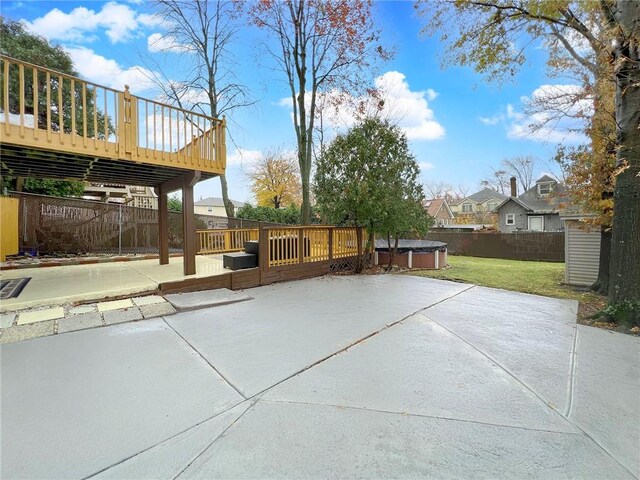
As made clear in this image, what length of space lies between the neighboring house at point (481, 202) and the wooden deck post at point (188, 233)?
41.5 m

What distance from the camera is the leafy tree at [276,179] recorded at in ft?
92.2

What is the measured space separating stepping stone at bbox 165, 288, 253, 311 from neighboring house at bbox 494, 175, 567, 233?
27446 millimetres

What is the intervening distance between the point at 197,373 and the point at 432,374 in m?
2.14

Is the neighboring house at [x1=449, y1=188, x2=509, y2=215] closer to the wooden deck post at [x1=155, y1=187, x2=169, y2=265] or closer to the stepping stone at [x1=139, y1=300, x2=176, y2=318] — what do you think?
the wooden deck post at [x1=155, y1=187, x2=169, y2=265]

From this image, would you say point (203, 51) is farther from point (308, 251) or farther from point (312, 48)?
point (308, 251)

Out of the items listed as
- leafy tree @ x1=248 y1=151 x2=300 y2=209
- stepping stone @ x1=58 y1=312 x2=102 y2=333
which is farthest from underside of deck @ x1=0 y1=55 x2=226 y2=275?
leafy tree @ x1=248 y1=151 x2=300 y2=209

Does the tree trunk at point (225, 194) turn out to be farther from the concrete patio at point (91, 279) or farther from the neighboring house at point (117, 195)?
the neighboring house at point (117, 195)

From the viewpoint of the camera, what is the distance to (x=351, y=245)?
8.88 m

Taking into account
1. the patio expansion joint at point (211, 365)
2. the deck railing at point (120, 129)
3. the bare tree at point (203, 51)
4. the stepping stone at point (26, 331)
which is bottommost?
the patio expansion joint at point (211, 365)

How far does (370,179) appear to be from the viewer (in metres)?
7.72

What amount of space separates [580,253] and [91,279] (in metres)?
11.6

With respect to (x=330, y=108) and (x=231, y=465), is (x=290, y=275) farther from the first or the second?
(x=330, y=108)

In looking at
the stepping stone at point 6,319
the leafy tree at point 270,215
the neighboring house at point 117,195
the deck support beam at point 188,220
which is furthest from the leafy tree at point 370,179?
the neighboring house at point 117,195

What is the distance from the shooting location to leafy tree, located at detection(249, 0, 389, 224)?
Answer: 32.3ft
